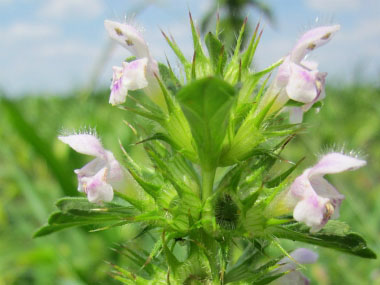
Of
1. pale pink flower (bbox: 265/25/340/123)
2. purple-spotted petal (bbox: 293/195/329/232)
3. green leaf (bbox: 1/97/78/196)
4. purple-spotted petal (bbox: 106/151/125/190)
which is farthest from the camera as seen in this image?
green leaf (bbox: 1/97/78/196)

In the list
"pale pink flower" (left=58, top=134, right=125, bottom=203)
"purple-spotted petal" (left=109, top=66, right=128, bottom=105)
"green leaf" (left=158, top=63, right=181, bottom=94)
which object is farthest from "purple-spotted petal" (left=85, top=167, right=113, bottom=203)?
"green leaf" (left=158, top=63, right=181, bottom=94)

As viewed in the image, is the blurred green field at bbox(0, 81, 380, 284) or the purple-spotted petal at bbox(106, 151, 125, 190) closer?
the purple-spotted petal at bbox(106, 151, 125, 190)

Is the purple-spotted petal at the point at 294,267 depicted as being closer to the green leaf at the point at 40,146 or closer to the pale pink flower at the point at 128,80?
the pale pink flower at the point at 128,80

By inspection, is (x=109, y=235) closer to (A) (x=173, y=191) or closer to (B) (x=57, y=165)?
(B) (x=57, y=165)

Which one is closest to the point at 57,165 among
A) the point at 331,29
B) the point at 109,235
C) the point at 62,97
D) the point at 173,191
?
the point at 109,235

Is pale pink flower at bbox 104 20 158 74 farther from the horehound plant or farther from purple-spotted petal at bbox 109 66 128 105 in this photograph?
purple-spotted petal at bbox 109 66 128 105

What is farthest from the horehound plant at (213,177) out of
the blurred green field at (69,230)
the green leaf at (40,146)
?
the green leaf at (40,146)

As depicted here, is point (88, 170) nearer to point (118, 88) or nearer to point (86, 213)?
point (86, 213)

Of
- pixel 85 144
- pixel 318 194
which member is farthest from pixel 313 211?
pixel 85 144
